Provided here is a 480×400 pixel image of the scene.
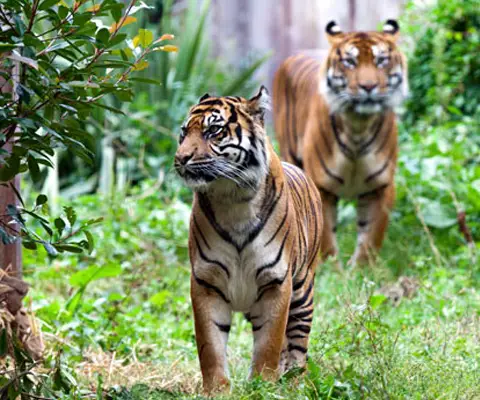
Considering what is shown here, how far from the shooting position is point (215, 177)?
3664mm

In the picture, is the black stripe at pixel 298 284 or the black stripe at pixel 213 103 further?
the black stripe at pixel 298 284

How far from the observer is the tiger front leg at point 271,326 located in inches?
149

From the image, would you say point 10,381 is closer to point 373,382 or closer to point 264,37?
point 373,382

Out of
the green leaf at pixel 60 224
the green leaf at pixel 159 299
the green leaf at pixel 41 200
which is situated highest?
the green leaf at pixel 41 200

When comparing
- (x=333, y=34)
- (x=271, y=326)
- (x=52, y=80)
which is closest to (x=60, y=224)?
(x=52, y=80)

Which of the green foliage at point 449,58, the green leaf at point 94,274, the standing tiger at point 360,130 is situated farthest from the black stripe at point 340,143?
the green foliage at point 449,58

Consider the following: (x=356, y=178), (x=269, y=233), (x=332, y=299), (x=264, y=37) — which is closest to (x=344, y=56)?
(x=356, y=178)

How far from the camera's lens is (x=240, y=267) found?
12.4 ft

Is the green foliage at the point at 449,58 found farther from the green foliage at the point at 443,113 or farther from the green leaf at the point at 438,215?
the green leaf at the point at 438,215

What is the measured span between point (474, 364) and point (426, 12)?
24.3 ft

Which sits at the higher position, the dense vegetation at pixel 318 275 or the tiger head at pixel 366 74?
the tiger head at pixel 366 74

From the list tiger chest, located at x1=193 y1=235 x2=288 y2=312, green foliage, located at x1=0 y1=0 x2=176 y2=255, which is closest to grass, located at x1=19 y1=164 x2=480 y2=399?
tiger chest, located at x1=193 y1=235 x2=288 y2=312

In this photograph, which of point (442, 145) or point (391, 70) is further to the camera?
point (442, 145)

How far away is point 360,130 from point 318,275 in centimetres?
125
